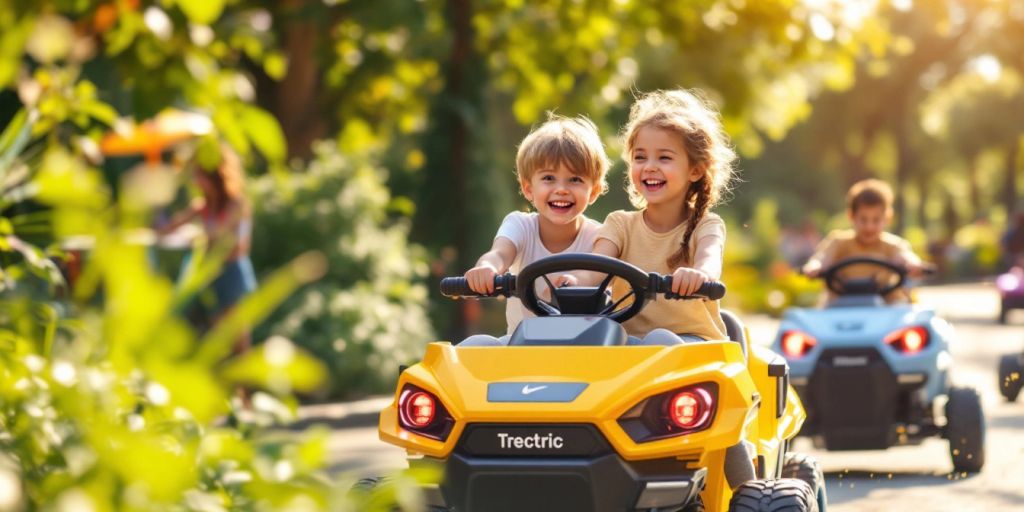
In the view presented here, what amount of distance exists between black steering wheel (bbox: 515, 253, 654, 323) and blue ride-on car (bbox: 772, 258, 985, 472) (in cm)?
378

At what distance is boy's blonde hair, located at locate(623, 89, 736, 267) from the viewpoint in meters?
5.77

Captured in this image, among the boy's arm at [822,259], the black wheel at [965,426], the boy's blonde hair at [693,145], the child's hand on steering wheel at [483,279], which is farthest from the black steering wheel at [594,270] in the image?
the boy's arm at [822,259]

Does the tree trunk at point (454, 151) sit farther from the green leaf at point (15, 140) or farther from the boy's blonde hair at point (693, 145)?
the green leaf at point (15, 140)

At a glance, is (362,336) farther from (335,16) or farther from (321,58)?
(321,58)

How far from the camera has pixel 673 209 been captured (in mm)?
5891

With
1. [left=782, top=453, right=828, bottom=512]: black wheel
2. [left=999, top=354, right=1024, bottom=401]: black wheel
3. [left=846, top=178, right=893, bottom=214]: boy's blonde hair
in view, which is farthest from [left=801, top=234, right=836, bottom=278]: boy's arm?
[left=782, top=453, right=828, bottom=512]: black wheel

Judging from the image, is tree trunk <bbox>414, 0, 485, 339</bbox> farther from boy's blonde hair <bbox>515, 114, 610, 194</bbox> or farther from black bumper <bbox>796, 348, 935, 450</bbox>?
boy's blonde hair <bbox>515, 114, 610, 194</bbox>

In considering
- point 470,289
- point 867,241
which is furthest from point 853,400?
point 470,289

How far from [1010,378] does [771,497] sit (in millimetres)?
6042

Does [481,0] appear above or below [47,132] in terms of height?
above

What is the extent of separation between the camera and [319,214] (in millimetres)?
14961

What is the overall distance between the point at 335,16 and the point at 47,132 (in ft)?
46.6

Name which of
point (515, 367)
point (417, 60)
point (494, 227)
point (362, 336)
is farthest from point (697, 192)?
point (417, 60)

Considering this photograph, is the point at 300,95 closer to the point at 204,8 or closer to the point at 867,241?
the point at 867,241
